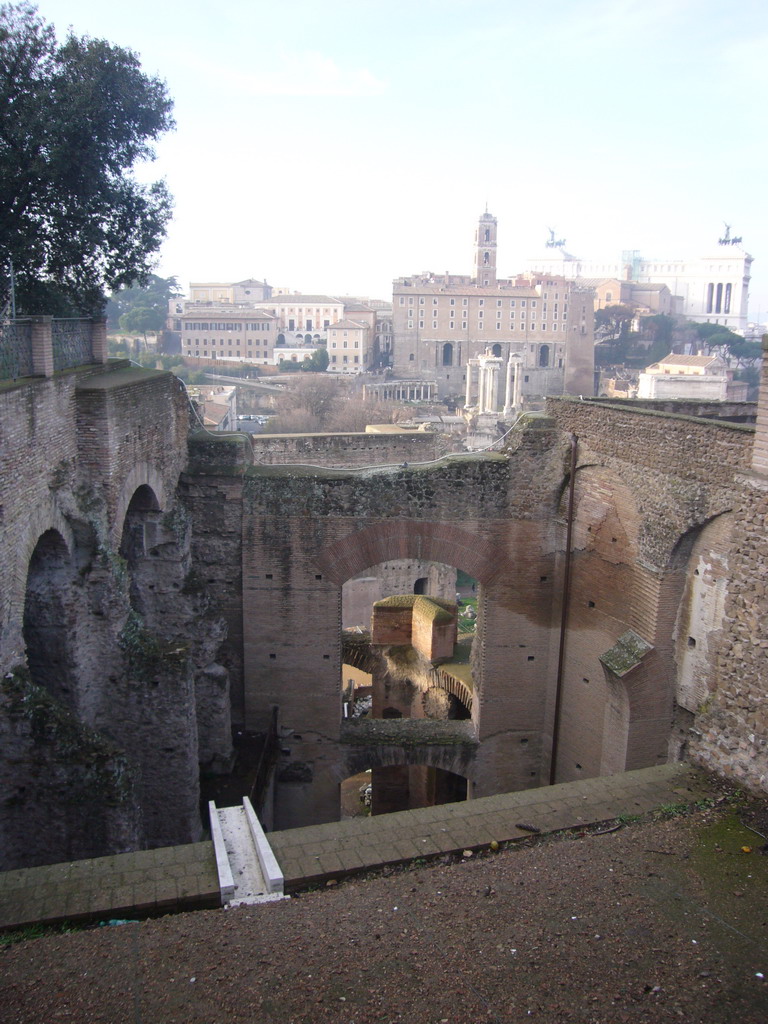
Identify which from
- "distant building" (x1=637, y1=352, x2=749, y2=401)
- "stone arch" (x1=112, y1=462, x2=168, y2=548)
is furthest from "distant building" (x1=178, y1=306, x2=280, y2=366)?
"stone arch" (x1=112, y1=462, x2=168, y2=548)

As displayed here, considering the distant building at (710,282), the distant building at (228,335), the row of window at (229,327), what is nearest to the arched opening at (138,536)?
the distant building at (228,335)

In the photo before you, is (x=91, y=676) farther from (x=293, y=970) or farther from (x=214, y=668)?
(x=293, y=970)

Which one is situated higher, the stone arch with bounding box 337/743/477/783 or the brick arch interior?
the brick arch interior

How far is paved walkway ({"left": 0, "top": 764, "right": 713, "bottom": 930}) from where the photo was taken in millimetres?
4551

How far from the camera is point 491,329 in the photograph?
71438 mm

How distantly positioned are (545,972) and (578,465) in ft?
19.2

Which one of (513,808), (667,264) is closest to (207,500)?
(513,808)

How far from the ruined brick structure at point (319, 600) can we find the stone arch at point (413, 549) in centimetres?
2

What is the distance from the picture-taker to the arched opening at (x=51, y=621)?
6.79 metres

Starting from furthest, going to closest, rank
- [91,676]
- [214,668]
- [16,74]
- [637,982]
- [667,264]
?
[667,264] → [16,74] → [214,668] → [91,676] → [637,982]

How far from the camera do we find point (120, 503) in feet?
24.3

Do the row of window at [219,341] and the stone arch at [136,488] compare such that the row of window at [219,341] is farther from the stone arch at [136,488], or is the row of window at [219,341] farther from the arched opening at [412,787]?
the stone arch at [136,488]

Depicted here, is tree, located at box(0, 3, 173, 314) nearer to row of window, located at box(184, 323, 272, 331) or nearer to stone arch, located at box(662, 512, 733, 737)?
stone arch, located at box(662, 512, 733, 737)

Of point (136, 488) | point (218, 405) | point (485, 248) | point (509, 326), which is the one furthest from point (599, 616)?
point (485, 248)
